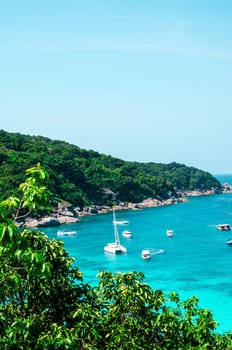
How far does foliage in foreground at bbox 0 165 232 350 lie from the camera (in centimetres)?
671

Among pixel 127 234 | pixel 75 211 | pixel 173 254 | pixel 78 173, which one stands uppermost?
pixel 78 173

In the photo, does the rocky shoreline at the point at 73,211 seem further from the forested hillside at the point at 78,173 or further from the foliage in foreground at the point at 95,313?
the foliage in foreground at the point at 95,313

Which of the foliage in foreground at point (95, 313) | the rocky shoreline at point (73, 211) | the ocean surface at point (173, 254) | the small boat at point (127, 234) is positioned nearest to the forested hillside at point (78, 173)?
the rocky shoreline at point (73, 211)

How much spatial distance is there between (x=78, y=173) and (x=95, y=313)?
84143 mm

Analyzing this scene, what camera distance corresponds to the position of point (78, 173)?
9094cm

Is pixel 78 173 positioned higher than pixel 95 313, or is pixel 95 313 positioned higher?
pixel 78 173

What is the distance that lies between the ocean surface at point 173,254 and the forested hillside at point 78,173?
367 inches

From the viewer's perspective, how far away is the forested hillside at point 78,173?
7725 cm

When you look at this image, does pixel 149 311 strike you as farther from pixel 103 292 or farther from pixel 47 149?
pixel 47 149

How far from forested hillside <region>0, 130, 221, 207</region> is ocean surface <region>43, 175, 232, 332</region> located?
30.6ft

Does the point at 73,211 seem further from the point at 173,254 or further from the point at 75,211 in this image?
the point at 173,254

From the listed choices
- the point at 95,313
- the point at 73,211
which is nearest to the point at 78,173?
the point at 73,211

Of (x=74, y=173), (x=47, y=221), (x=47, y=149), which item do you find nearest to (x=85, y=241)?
(x=47, y=221)

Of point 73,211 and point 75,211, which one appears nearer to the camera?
point 73,211
